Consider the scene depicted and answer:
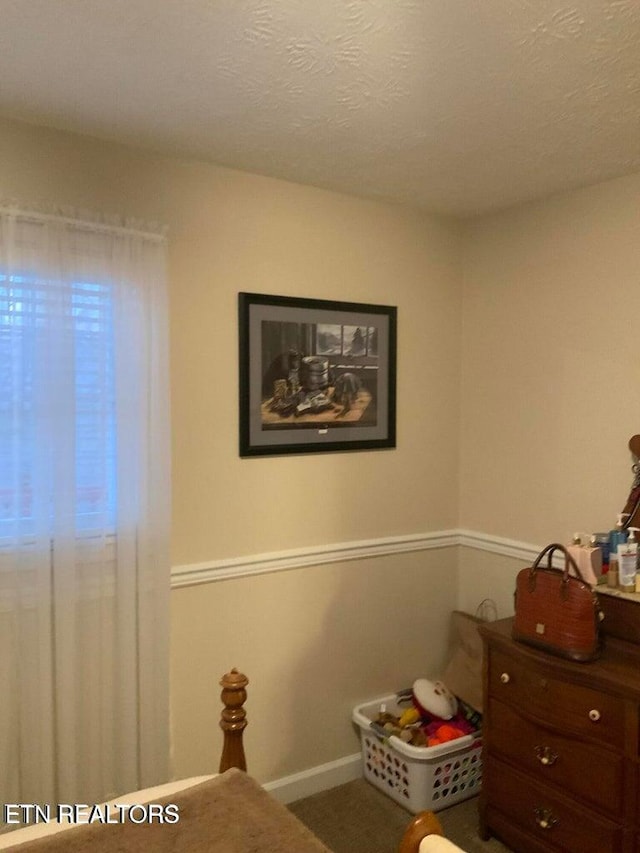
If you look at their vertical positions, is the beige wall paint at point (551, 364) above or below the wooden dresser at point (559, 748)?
above

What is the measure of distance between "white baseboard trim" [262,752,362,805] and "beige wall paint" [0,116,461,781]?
4cm

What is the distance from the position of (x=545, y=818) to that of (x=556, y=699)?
0.42 metres

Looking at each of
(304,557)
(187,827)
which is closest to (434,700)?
(304,557)

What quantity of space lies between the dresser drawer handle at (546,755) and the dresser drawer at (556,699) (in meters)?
0.09

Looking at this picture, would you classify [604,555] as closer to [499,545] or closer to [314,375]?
[499,545]

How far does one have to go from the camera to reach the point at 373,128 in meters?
2.09

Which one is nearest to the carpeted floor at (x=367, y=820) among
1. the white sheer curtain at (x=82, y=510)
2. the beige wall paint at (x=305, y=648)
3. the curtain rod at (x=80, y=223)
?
the beige wall paint at (x=305, y=648)

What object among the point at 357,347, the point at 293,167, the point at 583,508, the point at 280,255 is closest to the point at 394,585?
the point at 583,508

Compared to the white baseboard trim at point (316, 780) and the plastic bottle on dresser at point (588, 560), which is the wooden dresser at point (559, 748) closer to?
the plastic bottle on dresser at point (588, 560)

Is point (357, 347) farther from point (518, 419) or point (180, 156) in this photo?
Answer: point (180, 156)

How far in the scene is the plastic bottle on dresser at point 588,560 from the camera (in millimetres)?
2256

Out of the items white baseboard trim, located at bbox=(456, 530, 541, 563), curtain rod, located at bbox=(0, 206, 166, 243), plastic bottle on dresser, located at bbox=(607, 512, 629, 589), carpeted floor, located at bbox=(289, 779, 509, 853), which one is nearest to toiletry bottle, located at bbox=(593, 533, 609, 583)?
plastic bottle on dresser, located at bbox=(607, 512, 629, 589)

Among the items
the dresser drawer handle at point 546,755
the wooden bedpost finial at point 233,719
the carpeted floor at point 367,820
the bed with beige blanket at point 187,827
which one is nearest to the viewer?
the bed with beige blanket at point 187,827

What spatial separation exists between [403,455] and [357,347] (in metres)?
0.55
